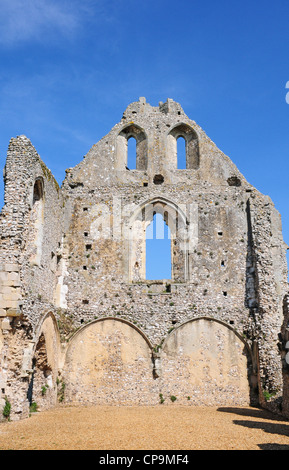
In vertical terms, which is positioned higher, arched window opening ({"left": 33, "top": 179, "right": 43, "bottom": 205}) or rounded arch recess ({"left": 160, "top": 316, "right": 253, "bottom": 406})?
arched window opening ({"left": 33, "top": 179, "right": 43, "bottom": 205})

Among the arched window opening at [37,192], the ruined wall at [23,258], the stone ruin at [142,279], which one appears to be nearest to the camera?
the ruined wall at [23,258]

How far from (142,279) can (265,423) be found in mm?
6365

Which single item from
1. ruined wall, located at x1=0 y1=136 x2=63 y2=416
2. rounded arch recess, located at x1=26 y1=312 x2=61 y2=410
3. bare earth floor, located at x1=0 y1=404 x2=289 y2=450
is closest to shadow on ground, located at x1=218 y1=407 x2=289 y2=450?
bare earth floor, located at x1=0 y1=404 x2=289 y2=450

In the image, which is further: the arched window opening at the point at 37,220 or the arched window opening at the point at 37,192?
the arched window opening at the point at 37,192

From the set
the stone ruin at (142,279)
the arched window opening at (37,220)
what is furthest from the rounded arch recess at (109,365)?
the arched window opening at (37,220)

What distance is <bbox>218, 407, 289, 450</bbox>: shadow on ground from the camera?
278 inches

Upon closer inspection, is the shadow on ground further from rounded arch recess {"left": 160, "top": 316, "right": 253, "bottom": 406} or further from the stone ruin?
rounded arch recess {"left": 160, "top": 316, "right": 253, "bottom": 406}

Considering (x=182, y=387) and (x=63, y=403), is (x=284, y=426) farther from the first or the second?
(x=63, y=403)

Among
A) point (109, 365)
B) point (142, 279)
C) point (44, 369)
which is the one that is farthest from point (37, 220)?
point (109, 365)

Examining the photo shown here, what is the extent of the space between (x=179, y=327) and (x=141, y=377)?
191 centimetres

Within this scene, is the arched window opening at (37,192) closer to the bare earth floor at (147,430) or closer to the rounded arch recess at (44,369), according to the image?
the rounded arch recess at (44,369)

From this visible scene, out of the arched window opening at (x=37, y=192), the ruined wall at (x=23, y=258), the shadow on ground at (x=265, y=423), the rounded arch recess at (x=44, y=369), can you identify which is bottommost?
the shadow on ground at (x=265, y=423)

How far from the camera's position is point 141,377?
13148 millimetres

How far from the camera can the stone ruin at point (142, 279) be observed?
39.4 feet
